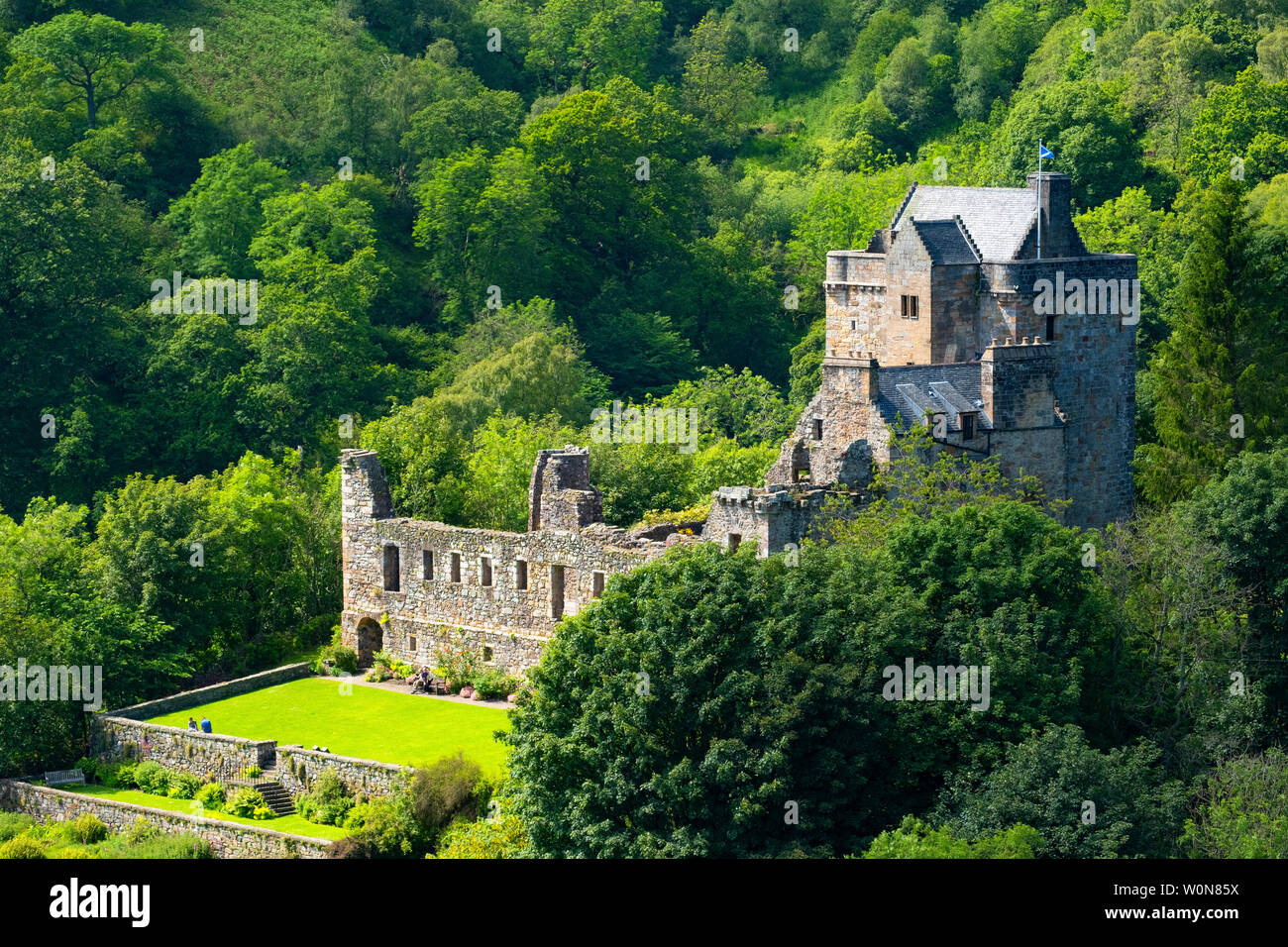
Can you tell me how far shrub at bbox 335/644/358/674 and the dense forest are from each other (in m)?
3.16

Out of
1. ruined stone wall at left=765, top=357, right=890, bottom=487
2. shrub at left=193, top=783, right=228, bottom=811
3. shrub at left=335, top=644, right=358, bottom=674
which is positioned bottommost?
shrub at left=193, top=783, right=228, bottom=811

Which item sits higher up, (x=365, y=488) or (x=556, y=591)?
(x=365, y=488)

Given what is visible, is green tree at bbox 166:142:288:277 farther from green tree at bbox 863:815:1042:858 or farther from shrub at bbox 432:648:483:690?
green tree at bbox 863:815:1042:858

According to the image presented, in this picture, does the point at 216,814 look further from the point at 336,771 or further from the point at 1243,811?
the point at 1243,811

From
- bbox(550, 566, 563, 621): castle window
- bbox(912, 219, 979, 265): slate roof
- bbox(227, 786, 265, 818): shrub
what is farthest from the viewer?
bbox(912, 219, 979, 265): slate roof

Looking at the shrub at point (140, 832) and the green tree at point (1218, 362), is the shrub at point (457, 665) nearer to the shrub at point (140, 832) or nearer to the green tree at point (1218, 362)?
the shrub at point (140, 832)

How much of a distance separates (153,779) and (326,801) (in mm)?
5456

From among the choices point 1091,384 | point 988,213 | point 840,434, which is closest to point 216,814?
point 840,434

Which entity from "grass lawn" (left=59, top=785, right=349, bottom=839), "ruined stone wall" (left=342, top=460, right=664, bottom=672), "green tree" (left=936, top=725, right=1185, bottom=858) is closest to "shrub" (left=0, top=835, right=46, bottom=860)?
"grass lawn" (left=59, top=785, right=349, bottom=839)

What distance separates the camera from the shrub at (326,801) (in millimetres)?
50250

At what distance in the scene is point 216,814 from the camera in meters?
51.3

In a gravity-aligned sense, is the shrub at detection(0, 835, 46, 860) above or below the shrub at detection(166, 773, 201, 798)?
below

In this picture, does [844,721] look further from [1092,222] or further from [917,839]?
[1092,222]

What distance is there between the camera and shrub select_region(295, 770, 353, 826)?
50250mm
